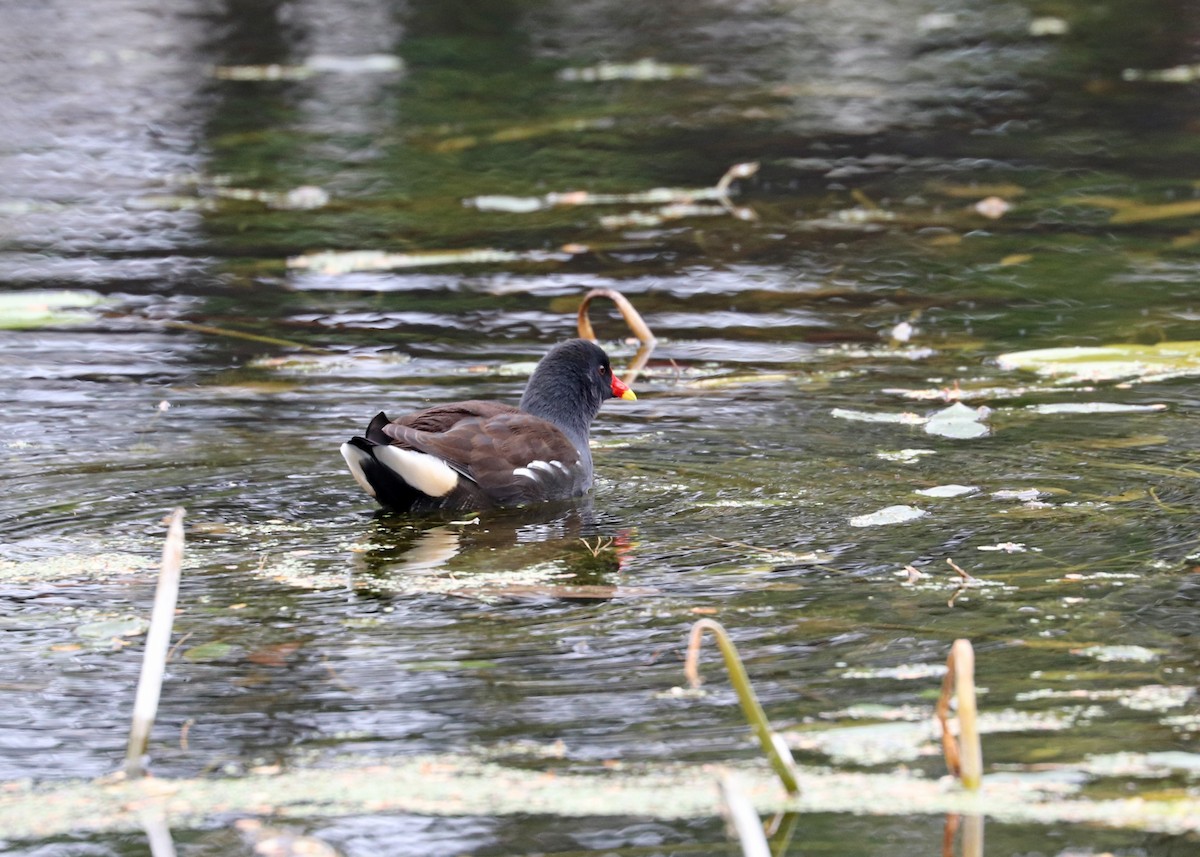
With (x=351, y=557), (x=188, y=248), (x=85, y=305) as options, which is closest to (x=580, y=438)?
(x=351, y=557)

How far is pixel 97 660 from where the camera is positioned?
441cm

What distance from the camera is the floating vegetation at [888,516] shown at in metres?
5.47

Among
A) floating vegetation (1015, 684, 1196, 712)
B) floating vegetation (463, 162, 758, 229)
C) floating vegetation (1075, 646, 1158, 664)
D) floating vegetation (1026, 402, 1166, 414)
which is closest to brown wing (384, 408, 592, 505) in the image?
floating vegetation (1026, 402, 1166, 414)

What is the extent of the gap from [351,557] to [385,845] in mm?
1926

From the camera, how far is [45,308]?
8500 millimetres

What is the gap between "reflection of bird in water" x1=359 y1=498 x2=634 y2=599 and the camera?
4980 millimetres

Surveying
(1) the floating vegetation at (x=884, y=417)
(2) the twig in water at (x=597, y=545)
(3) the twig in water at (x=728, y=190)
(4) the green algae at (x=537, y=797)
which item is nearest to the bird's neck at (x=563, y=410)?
(2) the twig in water at (x=597, y=545)

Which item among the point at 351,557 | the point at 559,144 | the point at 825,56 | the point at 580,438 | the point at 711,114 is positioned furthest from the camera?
the point at 825,56

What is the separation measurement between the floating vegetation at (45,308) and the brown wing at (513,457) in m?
3.15

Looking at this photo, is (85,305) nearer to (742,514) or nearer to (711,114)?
(742,514)

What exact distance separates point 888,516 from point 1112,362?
2.13 meters

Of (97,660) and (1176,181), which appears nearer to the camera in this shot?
(97,660)

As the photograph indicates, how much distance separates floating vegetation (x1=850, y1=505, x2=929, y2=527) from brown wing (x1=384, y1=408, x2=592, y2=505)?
104cm

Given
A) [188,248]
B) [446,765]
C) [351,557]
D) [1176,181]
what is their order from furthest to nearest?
[1176,181], [188,248], [351,557], [446,765]
